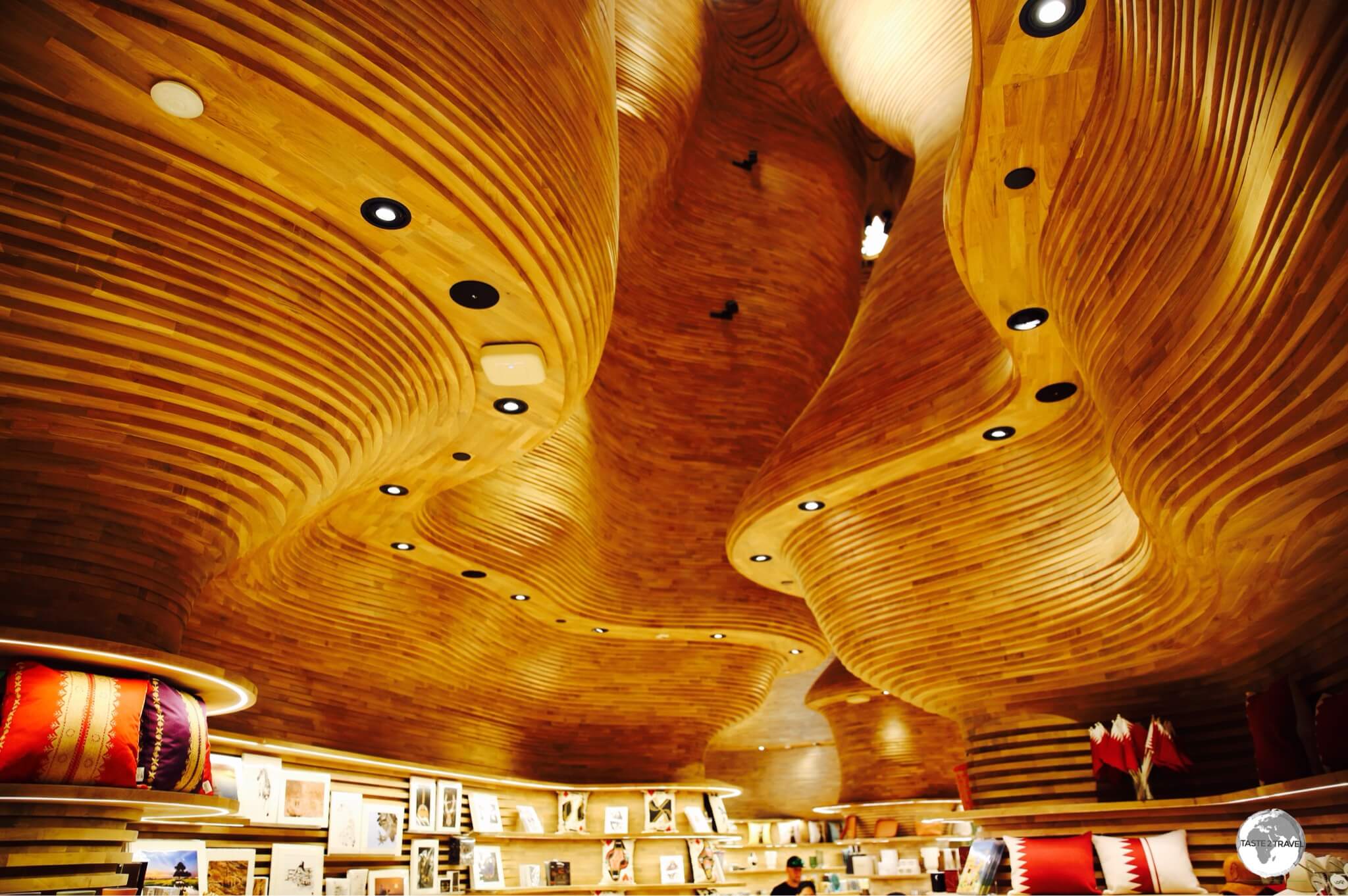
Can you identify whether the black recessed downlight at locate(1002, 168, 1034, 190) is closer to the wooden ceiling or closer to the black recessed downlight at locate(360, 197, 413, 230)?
the wooden ceiling

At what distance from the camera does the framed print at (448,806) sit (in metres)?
8.88

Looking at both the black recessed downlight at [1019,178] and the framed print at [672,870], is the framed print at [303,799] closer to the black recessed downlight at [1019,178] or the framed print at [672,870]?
the framed print at [672,870]

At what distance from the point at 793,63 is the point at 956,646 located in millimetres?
9562

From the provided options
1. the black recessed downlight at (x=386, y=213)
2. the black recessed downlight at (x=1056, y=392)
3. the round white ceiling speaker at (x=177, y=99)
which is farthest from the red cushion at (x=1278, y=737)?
the round white ceiling speaker at (x=177, y=99)

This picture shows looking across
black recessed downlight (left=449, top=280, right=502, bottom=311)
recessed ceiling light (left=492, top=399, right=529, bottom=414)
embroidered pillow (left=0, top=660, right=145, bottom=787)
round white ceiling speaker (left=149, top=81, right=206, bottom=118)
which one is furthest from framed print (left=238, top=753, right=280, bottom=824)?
round white ceiling speaker (left=149, top=81, right=206, bottom=118)

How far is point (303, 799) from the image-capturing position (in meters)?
7.33

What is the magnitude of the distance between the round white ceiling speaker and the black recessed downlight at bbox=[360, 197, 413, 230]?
0.67 metres

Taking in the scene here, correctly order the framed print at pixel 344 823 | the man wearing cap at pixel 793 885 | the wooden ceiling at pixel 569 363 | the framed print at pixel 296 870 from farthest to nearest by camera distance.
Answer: the framed print at pixel 344 823 < the man wearing cap at pixel 793 885 < the framed print at pixel 296 870 < the wooden ceiling at pixel 569 363

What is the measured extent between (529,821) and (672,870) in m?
2.06

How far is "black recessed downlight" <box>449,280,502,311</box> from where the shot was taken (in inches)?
165

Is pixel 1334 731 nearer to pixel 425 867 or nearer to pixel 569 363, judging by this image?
pixel 569 363

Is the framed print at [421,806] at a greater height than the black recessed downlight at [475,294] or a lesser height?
lesser

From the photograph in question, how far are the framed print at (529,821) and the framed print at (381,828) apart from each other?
2.17 meters

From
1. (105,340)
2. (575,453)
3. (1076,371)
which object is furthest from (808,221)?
(105,340)
